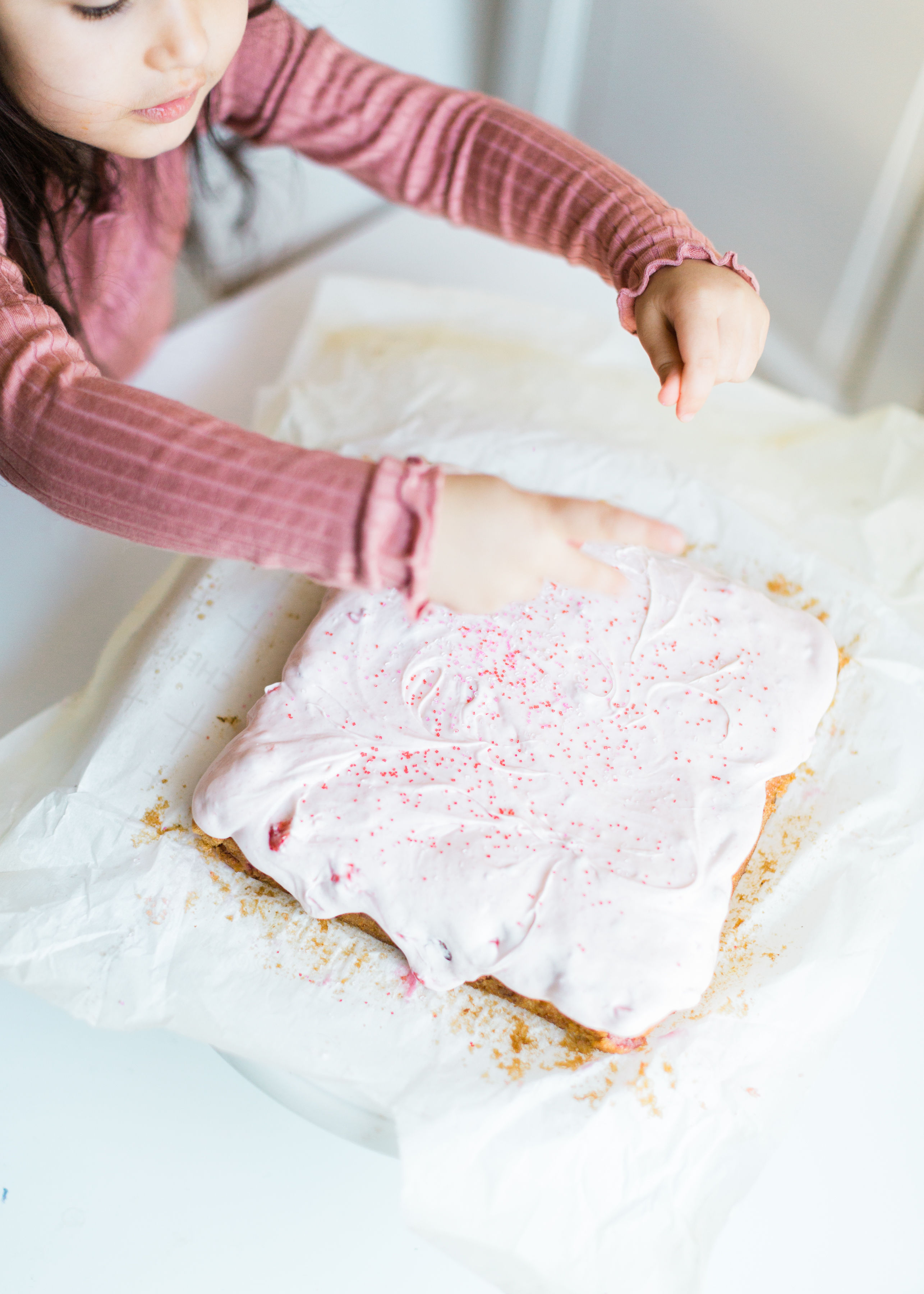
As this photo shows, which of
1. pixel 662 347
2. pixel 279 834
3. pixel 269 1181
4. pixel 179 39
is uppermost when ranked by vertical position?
pixel 179 39

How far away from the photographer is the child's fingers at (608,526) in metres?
0.60

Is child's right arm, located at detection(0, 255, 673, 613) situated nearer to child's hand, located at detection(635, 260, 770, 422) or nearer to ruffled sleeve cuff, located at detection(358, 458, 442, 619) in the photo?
ruffled sleeve cuff, located at detection(358, 458, 442, 619)

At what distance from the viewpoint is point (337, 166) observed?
1.06 m

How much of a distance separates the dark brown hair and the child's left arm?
0.06 metres

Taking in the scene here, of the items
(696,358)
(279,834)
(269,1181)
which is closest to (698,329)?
(696,358)

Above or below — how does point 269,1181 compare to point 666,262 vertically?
below

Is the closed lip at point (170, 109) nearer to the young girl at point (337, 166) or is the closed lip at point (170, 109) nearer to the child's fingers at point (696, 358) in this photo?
the young girl at point (337, 166)

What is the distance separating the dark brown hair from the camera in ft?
2.43

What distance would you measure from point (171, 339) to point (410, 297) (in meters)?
0.32

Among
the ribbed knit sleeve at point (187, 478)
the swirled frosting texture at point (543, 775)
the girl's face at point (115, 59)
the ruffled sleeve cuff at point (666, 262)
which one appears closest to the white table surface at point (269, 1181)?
the swirled frosting texture at point (543, 775)

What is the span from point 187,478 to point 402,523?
0.15m

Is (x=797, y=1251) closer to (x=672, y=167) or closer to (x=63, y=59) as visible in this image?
(x=63, y=59)

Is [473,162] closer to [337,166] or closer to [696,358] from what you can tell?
[337,166]

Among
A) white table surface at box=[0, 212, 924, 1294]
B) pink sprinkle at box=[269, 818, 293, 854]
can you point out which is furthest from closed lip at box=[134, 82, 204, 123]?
white table surface at box=[0, 212, 924, 1294]
